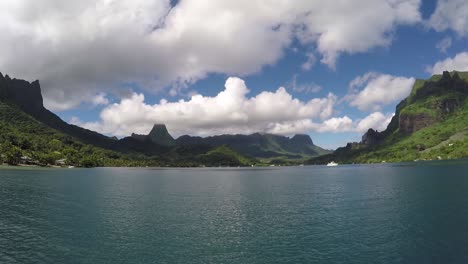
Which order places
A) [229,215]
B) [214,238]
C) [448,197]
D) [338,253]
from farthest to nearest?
[448,197] < [229,215] < [214,238] < [338,253]

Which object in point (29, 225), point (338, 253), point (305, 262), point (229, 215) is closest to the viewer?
point (305, 262)

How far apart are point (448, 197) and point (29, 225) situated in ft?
394

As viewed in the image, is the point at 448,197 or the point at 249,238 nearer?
the point at 249,238

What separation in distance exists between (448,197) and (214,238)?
86.2 m

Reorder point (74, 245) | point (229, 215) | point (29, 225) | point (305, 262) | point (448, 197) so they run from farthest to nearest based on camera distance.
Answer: point (448, 197) < point (229, 215) < point (29, 225) < point (74, 245) < point (305, 262)

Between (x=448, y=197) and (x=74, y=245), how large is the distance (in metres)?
110

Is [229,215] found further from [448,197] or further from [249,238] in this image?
[448,197]

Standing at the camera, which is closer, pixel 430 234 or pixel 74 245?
pixel 74 245

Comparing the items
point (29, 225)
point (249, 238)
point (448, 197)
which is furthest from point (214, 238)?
point (448, 197)

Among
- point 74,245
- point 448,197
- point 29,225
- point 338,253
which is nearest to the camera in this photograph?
point 338,253

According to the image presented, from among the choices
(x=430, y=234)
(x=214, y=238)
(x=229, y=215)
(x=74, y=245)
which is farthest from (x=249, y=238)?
(x=430, y=234)

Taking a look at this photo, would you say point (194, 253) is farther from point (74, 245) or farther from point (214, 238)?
point (74, 245)

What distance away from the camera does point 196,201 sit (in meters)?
109

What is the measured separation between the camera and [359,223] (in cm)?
7056
